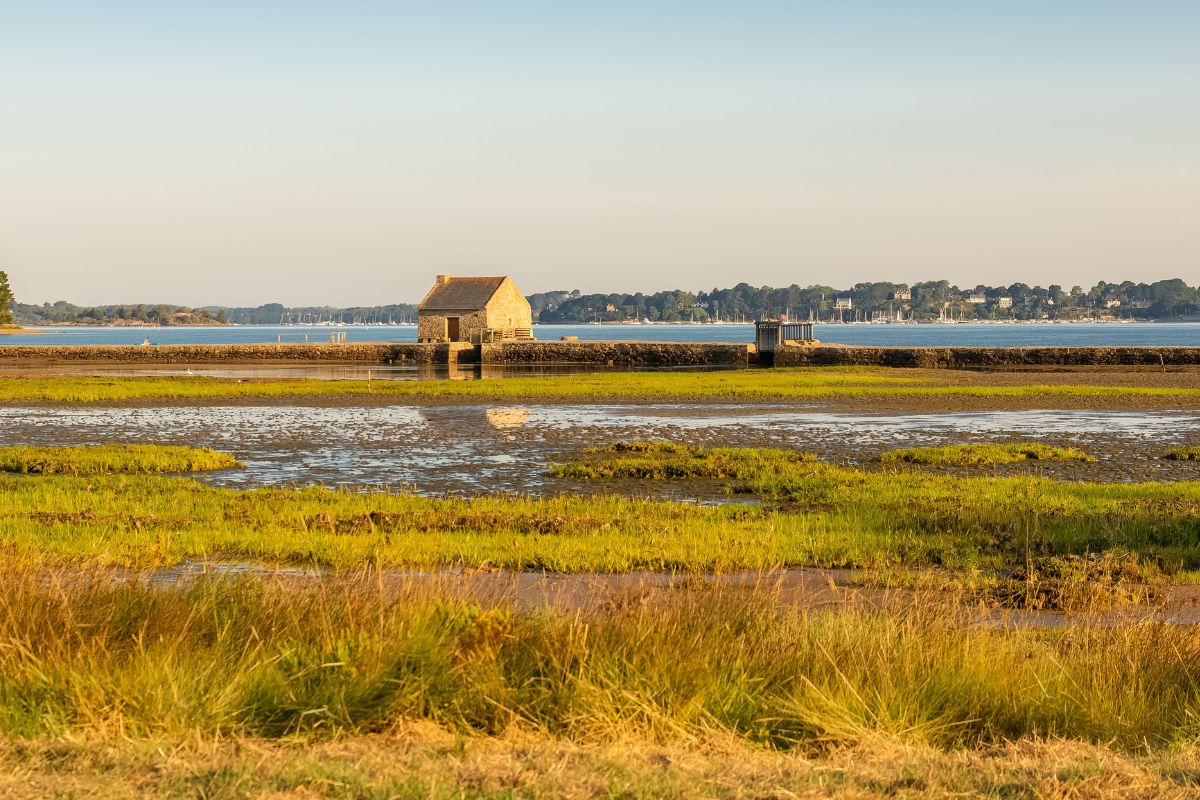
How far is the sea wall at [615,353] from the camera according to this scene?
82688mm

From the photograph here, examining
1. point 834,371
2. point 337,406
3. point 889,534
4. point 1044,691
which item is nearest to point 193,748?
point 1044,691

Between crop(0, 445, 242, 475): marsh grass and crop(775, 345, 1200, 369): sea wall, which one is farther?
crop(775, 345, 1200, 369): sea wall

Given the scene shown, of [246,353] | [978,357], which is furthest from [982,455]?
[246,353]

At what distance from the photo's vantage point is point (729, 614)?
8.74m

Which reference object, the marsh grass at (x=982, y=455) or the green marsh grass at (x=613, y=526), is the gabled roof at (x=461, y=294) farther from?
the green marsh grass at (x=613, y=526)

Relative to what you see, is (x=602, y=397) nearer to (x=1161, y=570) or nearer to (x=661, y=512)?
(x=661, y=512)

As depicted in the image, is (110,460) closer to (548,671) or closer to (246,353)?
(548,671)

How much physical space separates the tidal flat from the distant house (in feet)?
222

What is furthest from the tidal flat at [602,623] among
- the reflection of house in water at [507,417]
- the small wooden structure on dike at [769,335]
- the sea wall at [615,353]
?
the sea wall at [615,353]

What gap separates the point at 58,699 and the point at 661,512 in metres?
11.5

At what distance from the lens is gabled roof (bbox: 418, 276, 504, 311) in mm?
94938

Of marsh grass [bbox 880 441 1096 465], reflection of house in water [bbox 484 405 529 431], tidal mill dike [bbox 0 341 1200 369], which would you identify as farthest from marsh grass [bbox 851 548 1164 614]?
tidal mill dike [bbox 0 341 1200 369]

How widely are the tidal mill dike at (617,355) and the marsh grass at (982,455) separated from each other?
149 feet

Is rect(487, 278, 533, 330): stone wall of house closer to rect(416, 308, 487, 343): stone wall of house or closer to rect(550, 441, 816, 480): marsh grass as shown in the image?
rect(416, 308, 487, 343): stone wall of house
